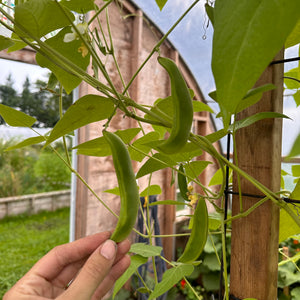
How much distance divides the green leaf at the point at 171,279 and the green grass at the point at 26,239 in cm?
173

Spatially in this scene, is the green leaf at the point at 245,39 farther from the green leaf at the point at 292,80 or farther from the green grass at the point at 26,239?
the green grass at the point at 26,239

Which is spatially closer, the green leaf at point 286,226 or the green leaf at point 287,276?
the green leaf at point 286,226

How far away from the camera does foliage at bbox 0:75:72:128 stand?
161 cm

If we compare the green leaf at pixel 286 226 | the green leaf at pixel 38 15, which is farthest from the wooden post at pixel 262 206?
the green leaf at pixel 38 15

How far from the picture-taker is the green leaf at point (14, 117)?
0.32 m

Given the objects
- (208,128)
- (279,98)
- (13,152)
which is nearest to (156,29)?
(208,128)

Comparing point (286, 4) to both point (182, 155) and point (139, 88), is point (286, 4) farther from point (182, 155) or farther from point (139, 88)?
point (139, 88)

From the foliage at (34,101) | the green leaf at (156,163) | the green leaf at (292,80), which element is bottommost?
the green leaf at (156,163)

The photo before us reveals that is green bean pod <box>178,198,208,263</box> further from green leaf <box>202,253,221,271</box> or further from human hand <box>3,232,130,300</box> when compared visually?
green leaf <box>202,253,221,271</box>

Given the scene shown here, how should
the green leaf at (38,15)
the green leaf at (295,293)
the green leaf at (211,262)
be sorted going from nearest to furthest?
the green leaf at (38,15) → the green leaf at (295,293) → the green leaf at (211,262)

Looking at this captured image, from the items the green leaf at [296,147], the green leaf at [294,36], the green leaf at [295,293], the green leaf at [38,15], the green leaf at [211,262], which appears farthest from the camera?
the green leaf at [211,262]

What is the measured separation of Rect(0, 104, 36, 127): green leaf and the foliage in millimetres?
1383

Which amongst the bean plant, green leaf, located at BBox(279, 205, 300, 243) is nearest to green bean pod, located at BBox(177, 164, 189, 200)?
the bean plant

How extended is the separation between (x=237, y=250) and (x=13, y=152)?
68.0 inches
